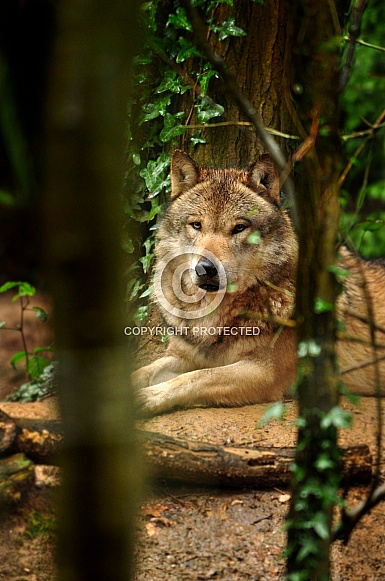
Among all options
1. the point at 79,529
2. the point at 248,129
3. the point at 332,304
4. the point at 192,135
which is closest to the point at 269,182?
the point at 248,129

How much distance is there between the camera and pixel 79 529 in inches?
42.4

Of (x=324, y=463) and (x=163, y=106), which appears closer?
(x=324, y=463)

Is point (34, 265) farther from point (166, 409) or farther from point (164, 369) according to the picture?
point (166, 409)

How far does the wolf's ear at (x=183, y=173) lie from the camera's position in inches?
164

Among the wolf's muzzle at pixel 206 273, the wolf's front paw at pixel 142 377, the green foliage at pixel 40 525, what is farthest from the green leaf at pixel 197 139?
the green foliage at pixel 40 525

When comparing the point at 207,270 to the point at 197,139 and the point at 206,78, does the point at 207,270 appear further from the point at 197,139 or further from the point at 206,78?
the point at 206,78

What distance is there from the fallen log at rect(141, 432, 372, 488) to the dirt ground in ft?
0.18

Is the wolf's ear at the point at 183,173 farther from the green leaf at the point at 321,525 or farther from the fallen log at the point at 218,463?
the green leaf at the point at 321,525

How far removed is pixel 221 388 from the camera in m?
4.01

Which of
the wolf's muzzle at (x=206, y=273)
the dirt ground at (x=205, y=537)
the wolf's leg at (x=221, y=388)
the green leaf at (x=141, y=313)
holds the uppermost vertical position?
the wolf's muzzle at (x=206, y=273)

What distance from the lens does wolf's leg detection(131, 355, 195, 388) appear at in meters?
4.37

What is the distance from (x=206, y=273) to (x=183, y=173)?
76cm

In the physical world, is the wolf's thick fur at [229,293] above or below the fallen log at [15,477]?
above

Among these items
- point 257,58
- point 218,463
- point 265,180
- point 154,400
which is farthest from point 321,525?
point 257,58
